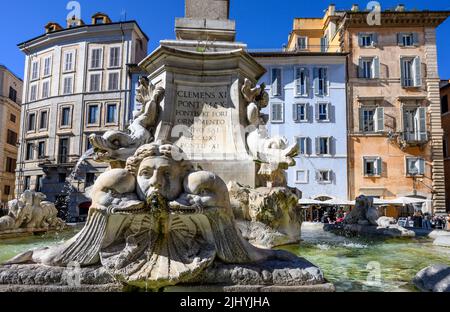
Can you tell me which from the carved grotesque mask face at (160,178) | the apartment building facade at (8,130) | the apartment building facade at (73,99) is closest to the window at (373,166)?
the apartment building facade at (73,99)

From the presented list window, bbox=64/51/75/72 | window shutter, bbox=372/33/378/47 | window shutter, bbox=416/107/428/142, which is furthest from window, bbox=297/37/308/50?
window, bbox=64/51/75/72

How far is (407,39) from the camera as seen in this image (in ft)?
104

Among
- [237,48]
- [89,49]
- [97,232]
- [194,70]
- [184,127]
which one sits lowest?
[97,232]

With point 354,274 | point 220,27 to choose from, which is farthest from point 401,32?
point 354,274

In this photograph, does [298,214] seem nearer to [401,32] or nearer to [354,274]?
[354,274]

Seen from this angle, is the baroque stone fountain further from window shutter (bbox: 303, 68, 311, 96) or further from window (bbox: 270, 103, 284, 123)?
window shutter (bbox: 303, 68, 311, 96)

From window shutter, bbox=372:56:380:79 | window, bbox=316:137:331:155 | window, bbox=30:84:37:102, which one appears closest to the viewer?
window, bbox=316:137:331:155

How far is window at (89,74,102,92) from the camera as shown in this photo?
35041mm

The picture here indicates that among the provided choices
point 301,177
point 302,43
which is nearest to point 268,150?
point 301,177

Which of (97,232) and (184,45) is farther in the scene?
(184,45)

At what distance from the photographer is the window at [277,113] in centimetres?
3112

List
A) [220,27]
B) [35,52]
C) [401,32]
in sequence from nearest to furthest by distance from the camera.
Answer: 1. [220,27]
2. [401,32]
3. [35,52]
